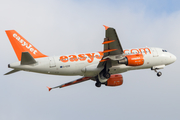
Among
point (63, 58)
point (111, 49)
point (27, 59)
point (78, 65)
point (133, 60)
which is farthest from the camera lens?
point (78, 65)

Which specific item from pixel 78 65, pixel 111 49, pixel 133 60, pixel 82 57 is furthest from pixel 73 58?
Answer: pixel 133 60

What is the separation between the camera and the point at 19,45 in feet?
136

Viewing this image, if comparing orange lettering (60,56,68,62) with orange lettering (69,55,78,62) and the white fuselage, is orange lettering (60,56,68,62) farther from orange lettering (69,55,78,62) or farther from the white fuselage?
orange lettering (69,55,78,62)

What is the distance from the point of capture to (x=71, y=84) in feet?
159

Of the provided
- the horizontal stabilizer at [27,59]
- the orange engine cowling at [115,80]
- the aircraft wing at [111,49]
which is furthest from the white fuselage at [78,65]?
the orange engine cowling at [115,80]

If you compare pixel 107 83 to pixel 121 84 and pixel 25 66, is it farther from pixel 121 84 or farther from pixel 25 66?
pixel 25 66

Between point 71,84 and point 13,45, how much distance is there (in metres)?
11.9

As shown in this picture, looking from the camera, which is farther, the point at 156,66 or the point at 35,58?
the point at 156,66

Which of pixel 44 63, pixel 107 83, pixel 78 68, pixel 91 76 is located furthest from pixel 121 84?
pixel 44 63

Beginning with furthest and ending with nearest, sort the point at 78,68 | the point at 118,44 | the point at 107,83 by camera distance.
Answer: the point at 107,83 → the point at 78,68 → the point at 118,44

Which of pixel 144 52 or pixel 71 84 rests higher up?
pixel 144 52

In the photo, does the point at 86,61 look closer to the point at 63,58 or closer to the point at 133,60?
the point at 63,58

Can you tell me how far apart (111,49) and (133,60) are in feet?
11.5

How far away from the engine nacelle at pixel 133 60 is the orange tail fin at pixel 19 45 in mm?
11383
